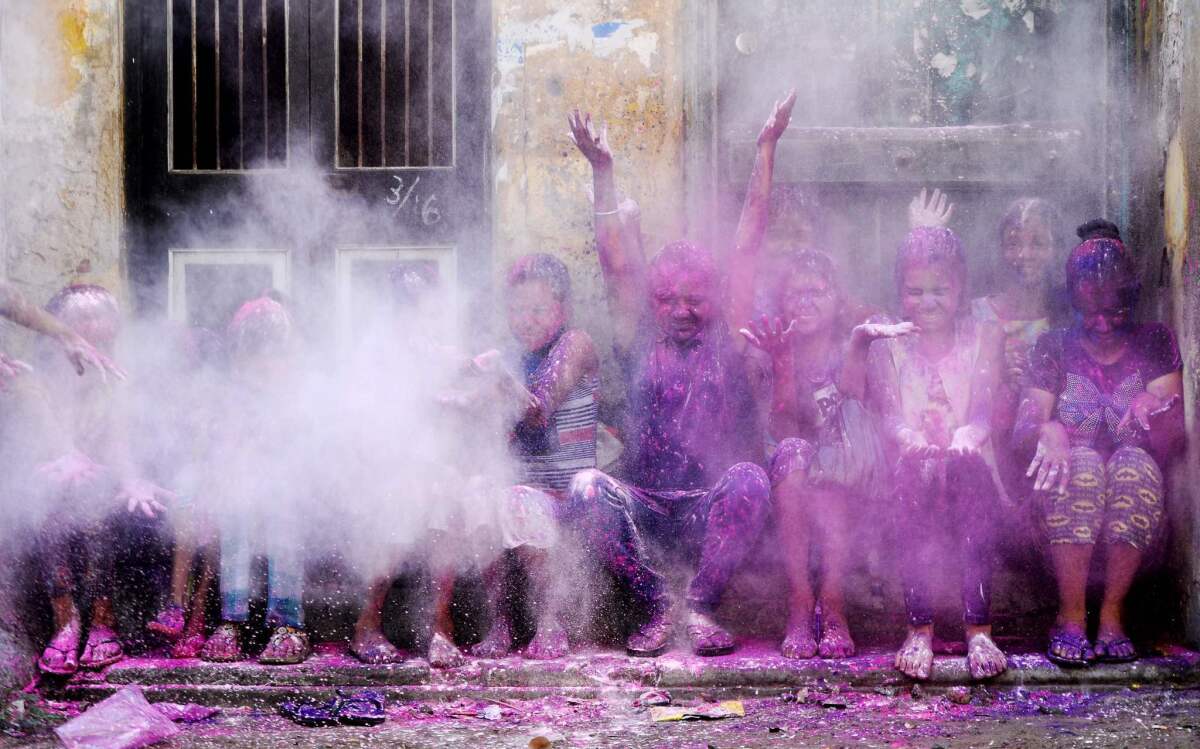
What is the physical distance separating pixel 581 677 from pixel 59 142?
360 centimetres

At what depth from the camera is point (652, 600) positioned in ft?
Result: 15.1

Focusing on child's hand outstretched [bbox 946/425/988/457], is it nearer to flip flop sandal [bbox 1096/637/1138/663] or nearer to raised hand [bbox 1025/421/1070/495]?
raised hand [bbox 1025/421/1070/495]

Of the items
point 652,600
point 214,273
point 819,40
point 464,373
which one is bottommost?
point 652,600

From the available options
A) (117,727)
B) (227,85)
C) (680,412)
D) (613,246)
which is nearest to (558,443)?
(680,412)

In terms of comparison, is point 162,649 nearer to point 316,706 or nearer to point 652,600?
point 316,706

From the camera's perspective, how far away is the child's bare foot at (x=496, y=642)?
4496mm

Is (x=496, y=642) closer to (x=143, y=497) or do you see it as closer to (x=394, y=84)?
(x=143, y=497)

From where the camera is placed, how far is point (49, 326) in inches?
189

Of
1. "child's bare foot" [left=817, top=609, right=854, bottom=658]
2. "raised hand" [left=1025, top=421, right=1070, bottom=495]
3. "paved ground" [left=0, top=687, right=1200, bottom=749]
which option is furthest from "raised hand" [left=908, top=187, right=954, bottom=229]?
"paved ground" [left=0, top=687, right=1200, bottom=749]

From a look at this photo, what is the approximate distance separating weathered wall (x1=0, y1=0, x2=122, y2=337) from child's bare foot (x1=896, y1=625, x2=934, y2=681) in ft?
13.0

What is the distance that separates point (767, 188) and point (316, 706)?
2.78 metres

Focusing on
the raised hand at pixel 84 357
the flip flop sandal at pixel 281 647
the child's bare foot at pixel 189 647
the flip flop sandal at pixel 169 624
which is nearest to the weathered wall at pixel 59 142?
the raised hand at pixel 84 357

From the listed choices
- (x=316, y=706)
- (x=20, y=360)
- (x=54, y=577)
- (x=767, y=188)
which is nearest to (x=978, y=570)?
(x=767, y=188)

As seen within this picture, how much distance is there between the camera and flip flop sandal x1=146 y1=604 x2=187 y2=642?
14.9 ft
